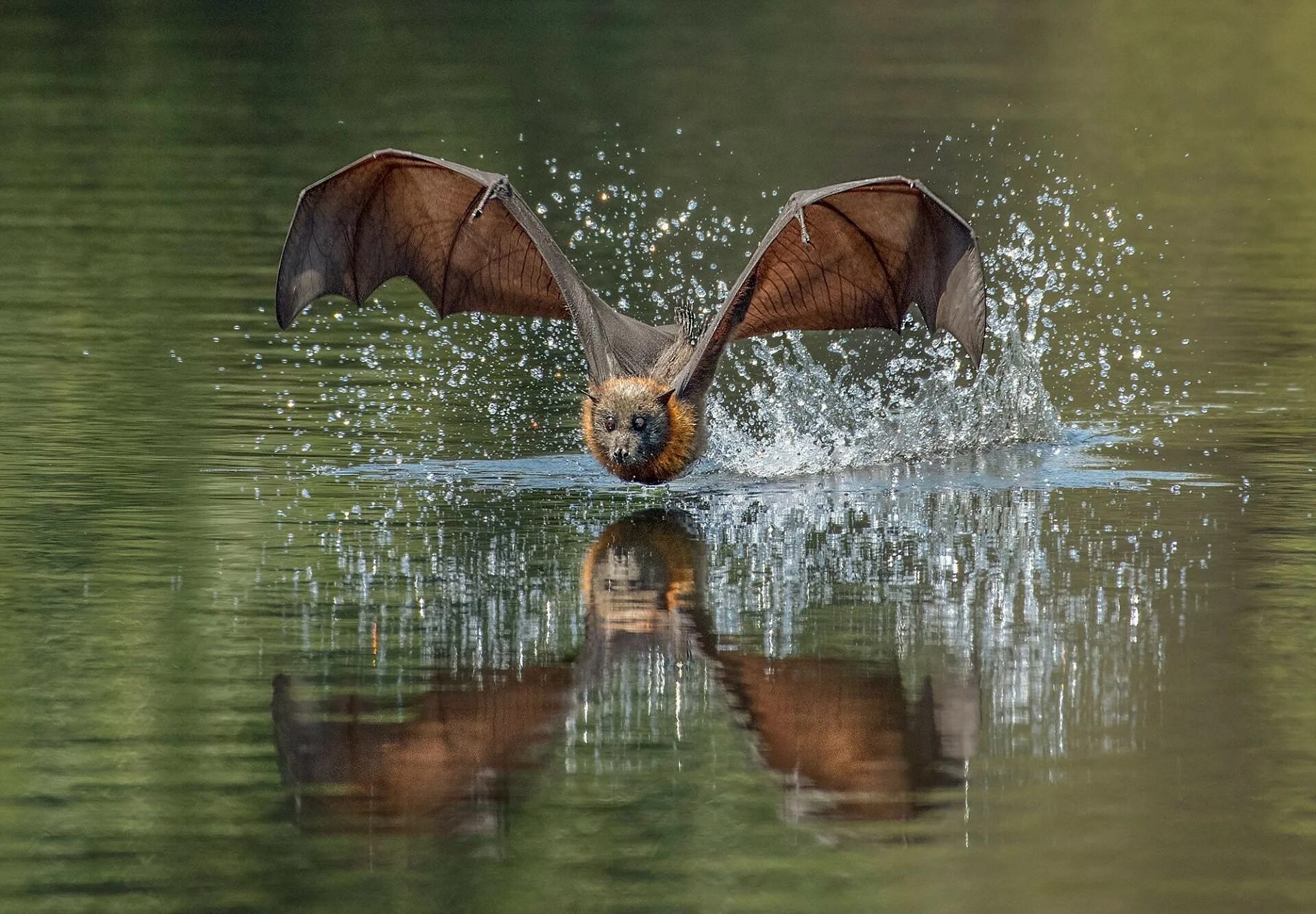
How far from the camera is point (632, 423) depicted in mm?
10227

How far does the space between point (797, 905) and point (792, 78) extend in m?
28.0

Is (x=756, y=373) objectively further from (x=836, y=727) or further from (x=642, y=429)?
(x=836, y=727)

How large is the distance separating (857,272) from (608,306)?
1.28 m

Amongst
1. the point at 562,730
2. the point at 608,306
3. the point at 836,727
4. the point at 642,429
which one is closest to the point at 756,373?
the point at 608,306

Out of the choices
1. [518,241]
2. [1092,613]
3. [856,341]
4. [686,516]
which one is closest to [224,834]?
[1092,613]

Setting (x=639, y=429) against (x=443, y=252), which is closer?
(x=639, y=429)

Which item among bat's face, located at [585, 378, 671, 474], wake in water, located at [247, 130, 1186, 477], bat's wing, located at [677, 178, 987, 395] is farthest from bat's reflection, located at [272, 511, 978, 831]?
wake in water, located at [247, 130, 1186, 477]

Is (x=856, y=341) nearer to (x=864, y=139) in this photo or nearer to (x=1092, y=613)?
(x=1092, y=613)

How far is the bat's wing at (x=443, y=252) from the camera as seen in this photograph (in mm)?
10734

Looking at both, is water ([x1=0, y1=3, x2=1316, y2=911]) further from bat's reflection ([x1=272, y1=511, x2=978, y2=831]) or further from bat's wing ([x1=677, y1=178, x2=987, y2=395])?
bat's wing ([x1=677, y1=178, x2=987, y2=395])

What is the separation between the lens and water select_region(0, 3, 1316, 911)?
6117 millimetres

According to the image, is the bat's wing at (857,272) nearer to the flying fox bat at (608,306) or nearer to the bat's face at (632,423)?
the flying fox bat at (608,306)

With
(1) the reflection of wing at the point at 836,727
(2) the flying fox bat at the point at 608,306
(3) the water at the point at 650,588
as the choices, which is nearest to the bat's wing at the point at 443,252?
(2) the flying fox bat at the point at 608,306

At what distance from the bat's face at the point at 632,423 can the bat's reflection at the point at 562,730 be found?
1.95 metres
